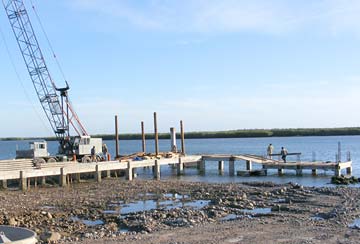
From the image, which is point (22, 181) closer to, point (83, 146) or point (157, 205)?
point (157, 205)

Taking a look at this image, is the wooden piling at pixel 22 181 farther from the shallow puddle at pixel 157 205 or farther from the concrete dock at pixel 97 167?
the shallow puddle at pixel 157 205

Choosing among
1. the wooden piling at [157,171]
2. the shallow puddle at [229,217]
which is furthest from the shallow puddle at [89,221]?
the wooden piling at [157,171]

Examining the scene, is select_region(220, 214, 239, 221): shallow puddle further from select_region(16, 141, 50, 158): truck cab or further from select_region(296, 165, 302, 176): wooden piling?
select_region(16, 141, 50, 158): truck cab

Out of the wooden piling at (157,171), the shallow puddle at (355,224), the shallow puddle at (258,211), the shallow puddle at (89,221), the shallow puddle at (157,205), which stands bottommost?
the shallow puddle at (355,224)

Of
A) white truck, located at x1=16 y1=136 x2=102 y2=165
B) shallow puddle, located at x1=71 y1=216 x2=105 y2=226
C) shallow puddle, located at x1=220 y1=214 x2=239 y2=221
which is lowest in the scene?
shallow puddle, located at x1=220 y1=214 x2=239 y2=221

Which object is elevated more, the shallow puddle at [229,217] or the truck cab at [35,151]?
the truck cab at [35,151]

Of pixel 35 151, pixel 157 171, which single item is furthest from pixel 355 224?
pixel 35 151

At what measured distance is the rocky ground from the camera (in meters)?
15.9

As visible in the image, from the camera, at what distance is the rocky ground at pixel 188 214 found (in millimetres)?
15852

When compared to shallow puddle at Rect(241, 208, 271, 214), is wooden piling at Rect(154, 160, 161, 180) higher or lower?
higher

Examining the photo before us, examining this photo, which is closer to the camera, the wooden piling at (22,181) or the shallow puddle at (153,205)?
the shallow puddle at (153,205)

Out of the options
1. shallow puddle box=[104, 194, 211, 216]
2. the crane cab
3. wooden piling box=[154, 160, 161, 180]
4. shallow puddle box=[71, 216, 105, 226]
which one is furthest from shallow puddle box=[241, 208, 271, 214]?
the crane cab

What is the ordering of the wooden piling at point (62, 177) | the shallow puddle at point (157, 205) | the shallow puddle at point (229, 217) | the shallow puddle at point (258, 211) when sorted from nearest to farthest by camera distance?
the shallow puddle at point (229, 217)
the shallow puddle at point (258, 211)
the shallow puddle at point (157, 205)
the wooden piling at point (62, 177)

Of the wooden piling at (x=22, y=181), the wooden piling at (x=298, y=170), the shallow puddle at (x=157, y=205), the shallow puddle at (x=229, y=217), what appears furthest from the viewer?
the wooden piling at (x=298, y=170)
